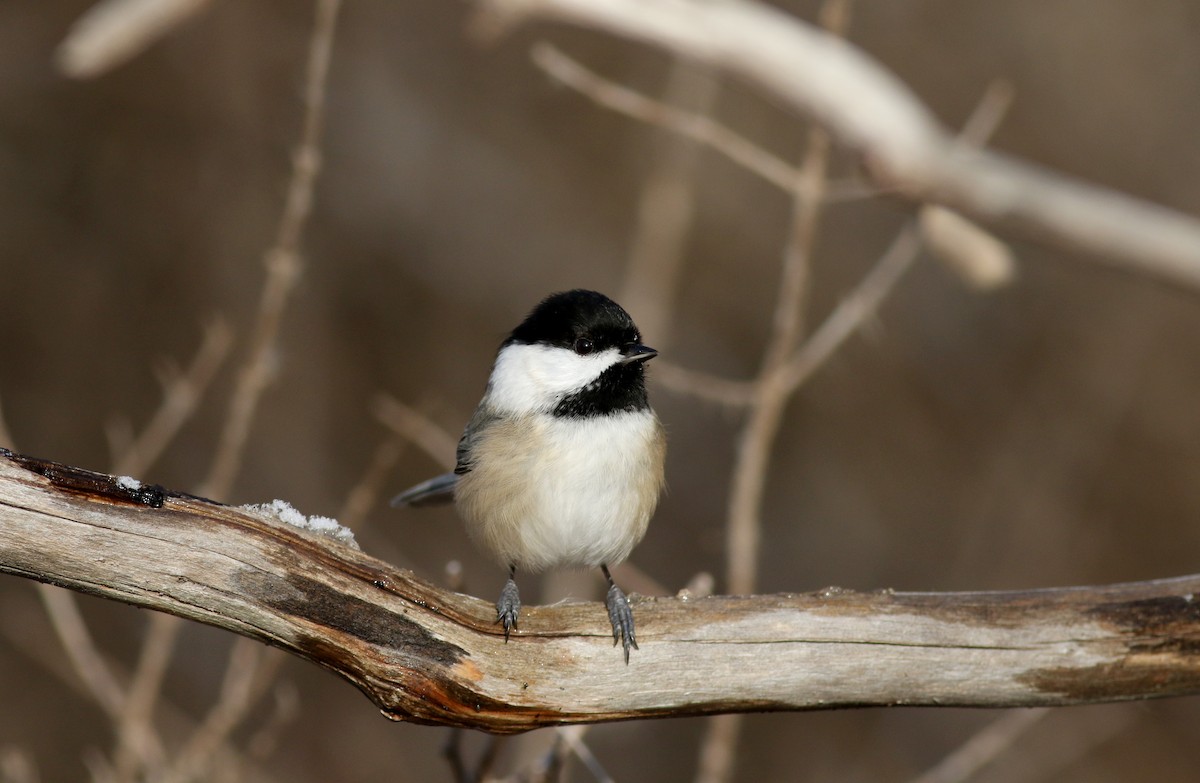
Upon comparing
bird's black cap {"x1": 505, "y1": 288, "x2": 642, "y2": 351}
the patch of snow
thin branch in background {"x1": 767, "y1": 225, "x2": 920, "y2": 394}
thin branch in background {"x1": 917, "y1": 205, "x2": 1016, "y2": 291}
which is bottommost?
the patch of snow

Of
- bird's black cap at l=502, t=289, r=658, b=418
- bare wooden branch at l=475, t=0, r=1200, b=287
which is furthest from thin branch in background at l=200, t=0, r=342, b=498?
bare wooden branch at l=475, t=0, r=1200, b=287

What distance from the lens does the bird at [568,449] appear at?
8.63 feet

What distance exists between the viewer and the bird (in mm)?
2629

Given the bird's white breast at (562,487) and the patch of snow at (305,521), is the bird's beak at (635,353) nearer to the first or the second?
the bird's white breast at (562,487)

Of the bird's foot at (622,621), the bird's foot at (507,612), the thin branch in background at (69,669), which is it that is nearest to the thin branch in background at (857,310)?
the bird's foot at (622,621)

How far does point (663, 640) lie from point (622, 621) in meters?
0.10

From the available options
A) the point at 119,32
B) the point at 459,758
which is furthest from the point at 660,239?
the point at 119,32

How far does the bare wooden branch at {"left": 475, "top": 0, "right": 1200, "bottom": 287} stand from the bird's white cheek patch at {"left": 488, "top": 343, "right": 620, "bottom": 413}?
1282mm

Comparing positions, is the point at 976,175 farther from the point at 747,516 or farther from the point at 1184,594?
the point at 747,516

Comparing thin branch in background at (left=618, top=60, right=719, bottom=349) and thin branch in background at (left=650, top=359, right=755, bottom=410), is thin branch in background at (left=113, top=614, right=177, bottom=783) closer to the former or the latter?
thin branch in background at (left=650, top=359, right=755, bottom=410)

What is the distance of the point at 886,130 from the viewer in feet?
4.32

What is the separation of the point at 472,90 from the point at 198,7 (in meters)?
4.34

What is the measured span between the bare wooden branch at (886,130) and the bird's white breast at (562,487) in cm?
132

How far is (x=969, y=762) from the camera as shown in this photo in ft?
8.89
